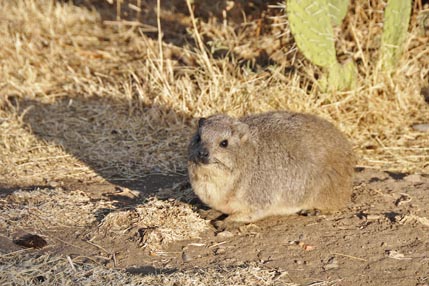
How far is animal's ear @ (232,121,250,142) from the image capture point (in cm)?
536

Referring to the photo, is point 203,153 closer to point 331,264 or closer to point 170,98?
point 331,264

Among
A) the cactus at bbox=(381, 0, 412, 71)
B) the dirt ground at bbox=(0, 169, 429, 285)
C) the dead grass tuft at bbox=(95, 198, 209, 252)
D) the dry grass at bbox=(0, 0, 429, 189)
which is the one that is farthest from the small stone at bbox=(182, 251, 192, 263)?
the cactus at bbox=(381, 0, 412, 71)

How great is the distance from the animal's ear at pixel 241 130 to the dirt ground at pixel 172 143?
0.65 meters

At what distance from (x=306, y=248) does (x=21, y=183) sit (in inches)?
101

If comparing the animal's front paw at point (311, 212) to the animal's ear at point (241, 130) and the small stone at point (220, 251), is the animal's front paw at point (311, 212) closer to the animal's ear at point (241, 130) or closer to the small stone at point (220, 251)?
the animal's ear at point (241, 130)

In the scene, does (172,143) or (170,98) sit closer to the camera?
(172,143)

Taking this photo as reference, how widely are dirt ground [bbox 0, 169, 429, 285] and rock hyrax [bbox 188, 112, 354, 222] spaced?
0.15 m

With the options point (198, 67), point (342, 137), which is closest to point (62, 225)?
point (342, 137)

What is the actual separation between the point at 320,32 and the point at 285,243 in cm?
271

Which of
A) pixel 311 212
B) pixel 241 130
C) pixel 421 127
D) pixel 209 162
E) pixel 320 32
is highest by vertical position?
pixel 320 32

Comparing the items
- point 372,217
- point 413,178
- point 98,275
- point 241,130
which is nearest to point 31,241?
point 98,275

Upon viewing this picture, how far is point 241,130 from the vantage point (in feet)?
17.7

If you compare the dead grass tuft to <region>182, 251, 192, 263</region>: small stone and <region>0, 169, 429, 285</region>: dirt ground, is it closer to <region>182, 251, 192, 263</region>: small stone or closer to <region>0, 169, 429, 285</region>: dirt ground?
<region>0, 169, 429, 285</region>: dirt ground

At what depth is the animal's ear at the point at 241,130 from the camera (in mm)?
5359
